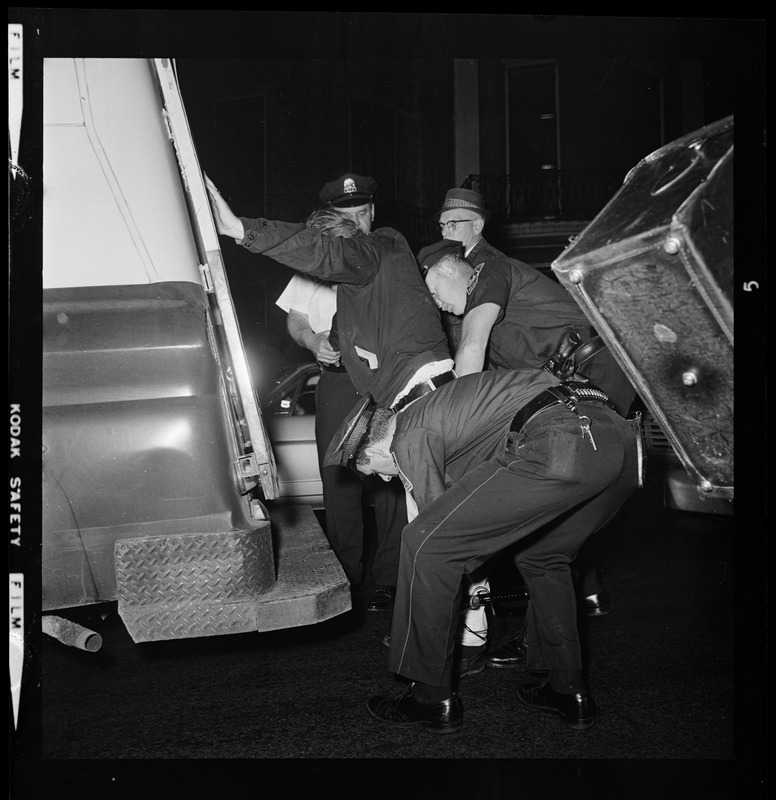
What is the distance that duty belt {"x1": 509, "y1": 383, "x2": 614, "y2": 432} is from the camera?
2.22 m

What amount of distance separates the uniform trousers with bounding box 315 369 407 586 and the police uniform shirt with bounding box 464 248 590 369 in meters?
1.10

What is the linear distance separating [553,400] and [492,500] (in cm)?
38

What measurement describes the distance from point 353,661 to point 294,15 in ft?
7.96

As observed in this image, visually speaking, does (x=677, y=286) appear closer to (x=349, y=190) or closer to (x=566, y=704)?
(x=566, y=704)

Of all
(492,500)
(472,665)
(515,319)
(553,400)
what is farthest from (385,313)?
(472,665)

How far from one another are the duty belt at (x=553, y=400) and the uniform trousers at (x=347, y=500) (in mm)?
1457

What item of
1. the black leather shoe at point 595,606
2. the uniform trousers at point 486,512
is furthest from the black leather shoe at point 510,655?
the uniform trousers at point 486,512

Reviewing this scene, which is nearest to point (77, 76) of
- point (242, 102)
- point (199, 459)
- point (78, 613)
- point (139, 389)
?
point (242, 102)

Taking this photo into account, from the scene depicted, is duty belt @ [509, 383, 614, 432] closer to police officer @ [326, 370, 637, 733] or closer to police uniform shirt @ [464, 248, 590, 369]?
police officer @ [326, 370, 637, 733]

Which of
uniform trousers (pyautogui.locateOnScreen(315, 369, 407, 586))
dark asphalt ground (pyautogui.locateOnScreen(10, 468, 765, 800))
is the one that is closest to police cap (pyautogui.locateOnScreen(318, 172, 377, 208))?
uniform trousers (pyautogui.locateOnScreen(315, 369, 407, 586))

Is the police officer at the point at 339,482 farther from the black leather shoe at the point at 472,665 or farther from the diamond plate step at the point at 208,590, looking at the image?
the diamond plate step at the point at 208,590

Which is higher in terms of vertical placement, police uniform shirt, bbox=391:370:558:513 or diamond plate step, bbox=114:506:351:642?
police uniform shirt, bbox=391:370:558:513

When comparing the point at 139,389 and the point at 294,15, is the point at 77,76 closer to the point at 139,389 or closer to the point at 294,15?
the point at 294,15

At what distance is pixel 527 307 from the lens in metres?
2.88
